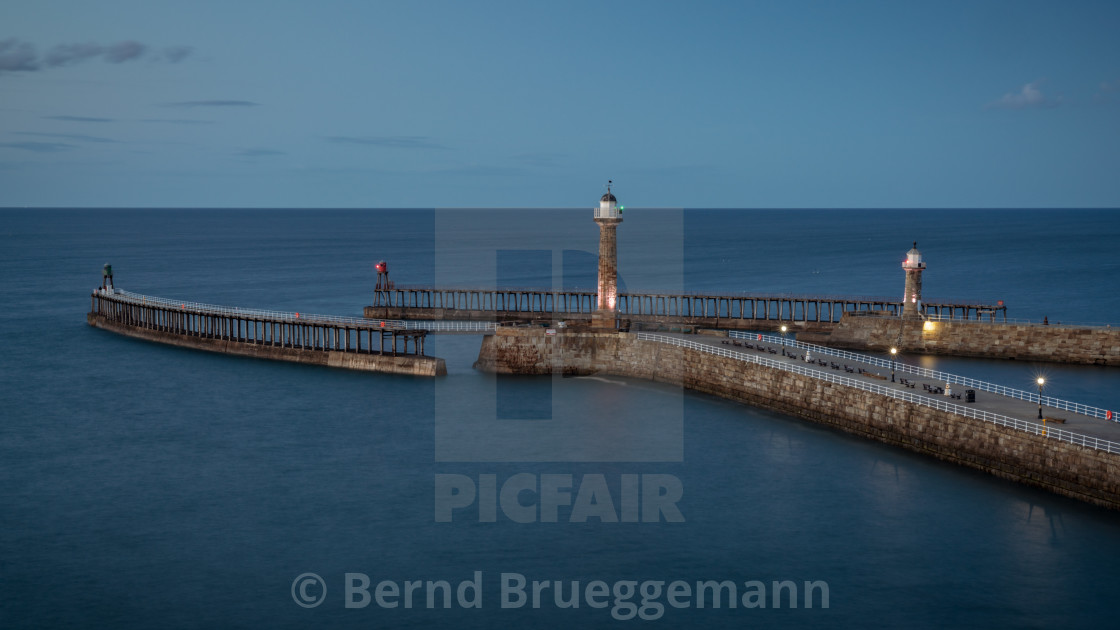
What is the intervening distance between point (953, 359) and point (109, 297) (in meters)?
61.8

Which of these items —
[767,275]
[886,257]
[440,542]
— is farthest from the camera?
[886,257]

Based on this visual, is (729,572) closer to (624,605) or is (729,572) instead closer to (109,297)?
(624,605)

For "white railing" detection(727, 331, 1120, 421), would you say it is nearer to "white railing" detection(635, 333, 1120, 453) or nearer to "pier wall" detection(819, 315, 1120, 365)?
"white railing" detection(635, 333, 1120, 453)

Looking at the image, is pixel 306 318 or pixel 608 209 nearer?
pixel 608 209

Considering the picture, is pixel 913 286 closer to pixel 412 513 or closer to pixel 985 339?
pixel 985 339

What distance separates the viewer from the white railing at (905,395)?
3488 cm

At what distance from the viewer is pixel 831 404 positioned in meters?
46.2

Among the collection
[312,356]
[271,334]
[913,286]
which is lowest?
[312,356]

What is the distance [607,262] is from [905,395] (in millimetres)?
21441

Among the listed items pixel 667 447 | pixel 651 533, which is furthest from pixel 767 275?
pixel 651 533

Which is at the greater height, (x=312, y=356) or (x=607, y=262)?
(x=607, y=262)

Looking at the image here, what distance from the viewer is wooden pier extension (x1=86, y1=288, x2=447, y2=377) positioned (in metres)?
60.4

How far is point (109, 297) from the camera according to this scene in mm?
78688

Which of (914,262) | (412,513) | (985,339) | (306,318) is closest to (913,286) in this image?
(914,262)
